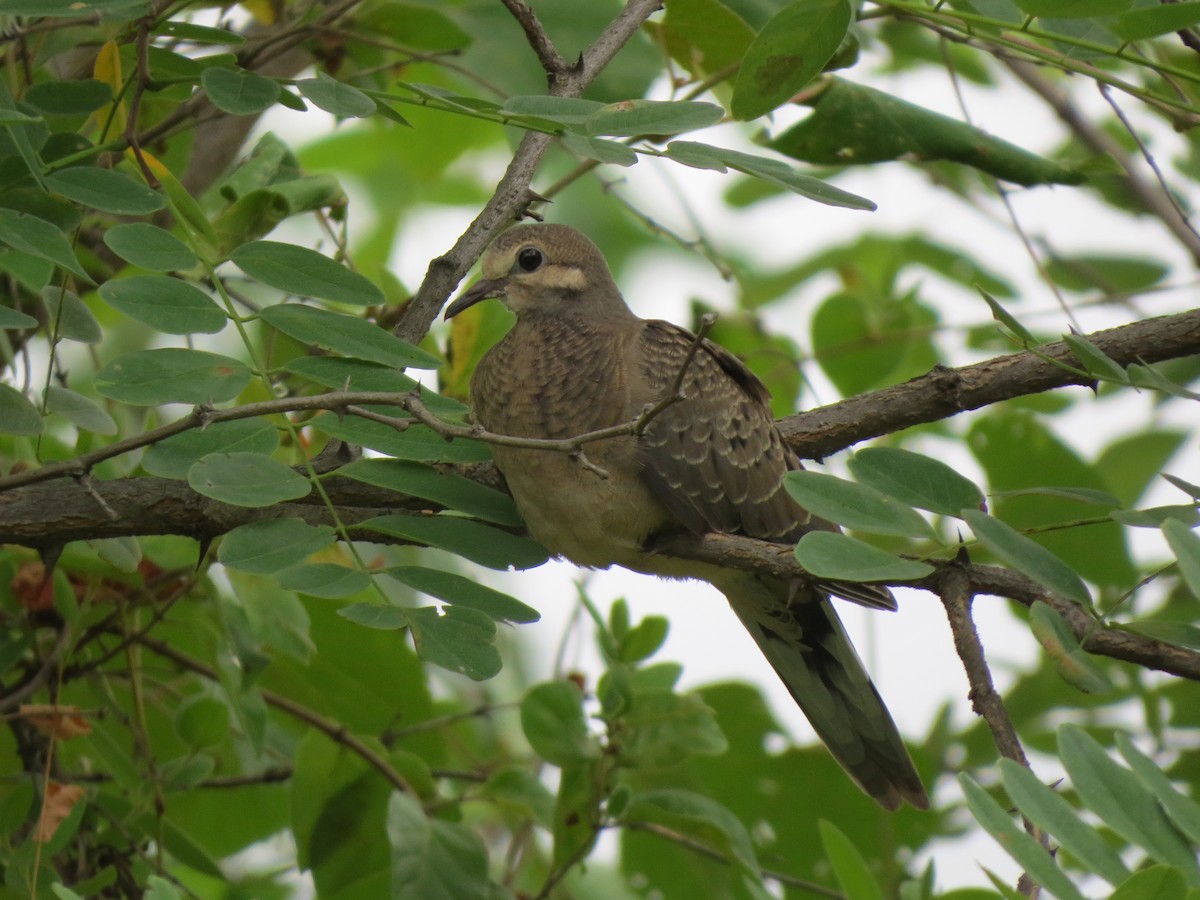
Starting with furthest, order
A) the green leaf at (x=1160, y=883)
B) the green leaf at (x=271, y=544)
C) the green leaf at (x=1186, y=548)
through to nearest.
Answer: the green leaf at (x=271, y=544)
the green leaf at (x=1186, y=548)
the green leaf at (x=1160, y=883)

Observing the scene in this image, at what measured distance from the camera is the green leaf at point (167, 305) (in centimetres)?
206

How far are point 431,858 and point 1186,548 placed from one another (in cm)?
133

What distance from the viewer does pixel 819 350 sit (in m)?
3.70

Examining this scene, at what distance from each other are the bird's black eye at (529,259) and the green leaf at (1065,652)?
176cm

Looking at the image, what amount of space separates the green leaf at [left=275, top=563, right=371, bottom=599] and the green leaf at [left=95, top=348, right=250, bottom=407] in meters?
0.28

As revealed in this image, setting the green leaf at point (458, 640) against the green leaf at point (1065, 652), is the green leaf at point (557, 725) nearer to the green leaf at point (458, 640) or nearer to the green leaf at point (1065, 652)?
the green leaf at point (458, 640)

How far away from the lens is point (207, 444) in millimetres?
2111

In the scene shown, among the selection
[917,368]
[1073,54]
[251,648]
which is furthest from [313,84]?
[917,368]

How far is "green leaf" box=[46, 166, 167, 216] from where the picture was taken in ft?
6.79

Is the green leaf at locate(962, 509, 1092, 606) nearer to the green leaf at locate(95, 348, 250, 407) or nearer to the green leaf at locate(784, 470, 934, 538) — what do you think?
the green leaf at locate(784, 470, 934, 538)

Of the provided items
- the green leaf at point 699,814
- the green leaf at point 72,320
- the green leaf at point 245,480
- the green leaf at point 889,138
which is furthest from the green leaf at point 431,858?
the green leaf at point 889,138

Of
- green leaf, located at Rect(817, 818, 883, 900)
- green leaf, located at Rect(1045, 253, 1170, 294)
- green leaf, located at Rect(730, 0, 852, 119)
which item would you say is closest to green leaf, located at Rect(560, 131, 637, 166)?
green leaf, located at Rect(730, 0, 852, 119)

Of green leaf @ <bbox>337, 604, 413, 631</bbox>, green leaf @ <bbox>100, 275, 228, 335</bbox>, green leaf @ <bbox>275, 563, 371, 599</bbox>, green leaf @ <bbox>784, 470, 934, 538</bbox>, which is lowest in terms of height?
green leaf @ <bbox>337, 604, 413, 631</bbox>

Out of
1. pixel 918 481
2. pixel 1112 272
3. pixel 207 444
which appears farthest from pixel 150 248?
pixel 1112 272
